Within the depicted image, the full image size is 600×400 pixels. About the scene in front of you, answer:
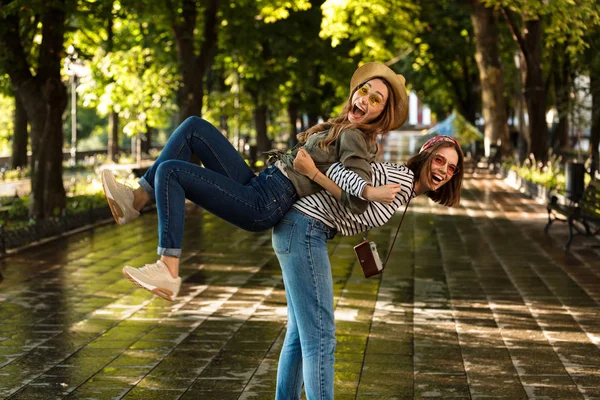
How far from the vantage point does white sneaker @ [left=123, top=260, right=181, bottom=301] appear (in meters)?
5.03

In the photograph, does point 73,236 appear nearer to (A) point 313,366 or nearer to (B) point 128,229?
(B) point 128,229

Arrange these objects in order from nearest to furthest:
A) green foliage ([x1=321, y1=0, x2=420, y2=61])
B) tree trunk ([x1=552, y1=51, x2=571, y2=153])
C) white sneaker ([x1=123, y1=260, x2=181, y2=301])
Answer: white sneaker ([x1=123, y1=260, x2=181, y2=301]) < green foliage ([x1=321, y1=0, x2=420, y2=61]) < tree trunk ([x1=552, y1=51, x2=571, y2=153])

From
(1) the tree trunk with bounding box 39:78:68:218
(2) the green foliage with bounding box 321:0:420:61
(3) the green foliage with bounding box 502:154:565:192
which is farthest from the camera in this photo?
(2) the green foliage with bounding box 321:0:420:61

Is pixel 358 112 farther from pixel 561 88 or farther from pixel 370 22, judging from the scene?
pixel 561 88

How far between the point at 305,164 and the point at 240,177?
1.21ft

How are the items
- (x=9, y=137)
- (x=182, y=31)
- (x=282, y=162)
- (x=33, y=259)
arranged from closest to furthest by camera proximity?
(x=282, y=162) < (x=33, y=259) < (x=182, y=31) < (x=9, y=137)

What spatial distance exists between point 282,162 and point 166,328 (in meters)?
4.46

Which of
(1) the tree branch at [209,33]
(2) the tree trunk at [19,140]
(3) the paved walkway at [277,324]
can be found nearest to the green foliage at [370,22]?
(1) the tree branch at [209,33]

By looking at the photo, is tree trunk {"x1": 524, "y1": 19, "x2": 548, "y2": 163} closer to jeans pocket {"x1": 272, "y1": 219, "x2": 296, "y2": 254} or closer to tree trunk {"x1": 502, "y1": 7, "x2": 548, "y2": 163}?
tree trunk {"x1": 502, "y1": 7, "x2": 548, "y2": 163}

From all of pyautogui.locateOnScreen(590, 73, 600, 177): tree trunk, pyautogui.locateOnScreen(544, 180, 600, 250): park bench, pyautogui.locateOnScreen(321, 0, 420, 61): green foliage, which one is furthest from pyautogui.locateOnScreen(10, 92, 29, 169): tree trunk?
pyautogui.locateOnScreen(544, 180, 600, 250): park bench

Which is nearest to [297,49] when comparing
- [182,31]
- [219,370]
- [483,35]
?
[483,35]

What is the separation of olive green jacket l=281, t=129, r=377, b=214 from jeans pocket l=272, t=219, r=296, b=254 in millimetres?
144

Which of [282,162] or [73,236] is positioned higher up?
[282,162]

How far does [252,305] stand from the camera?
36.0 feet
